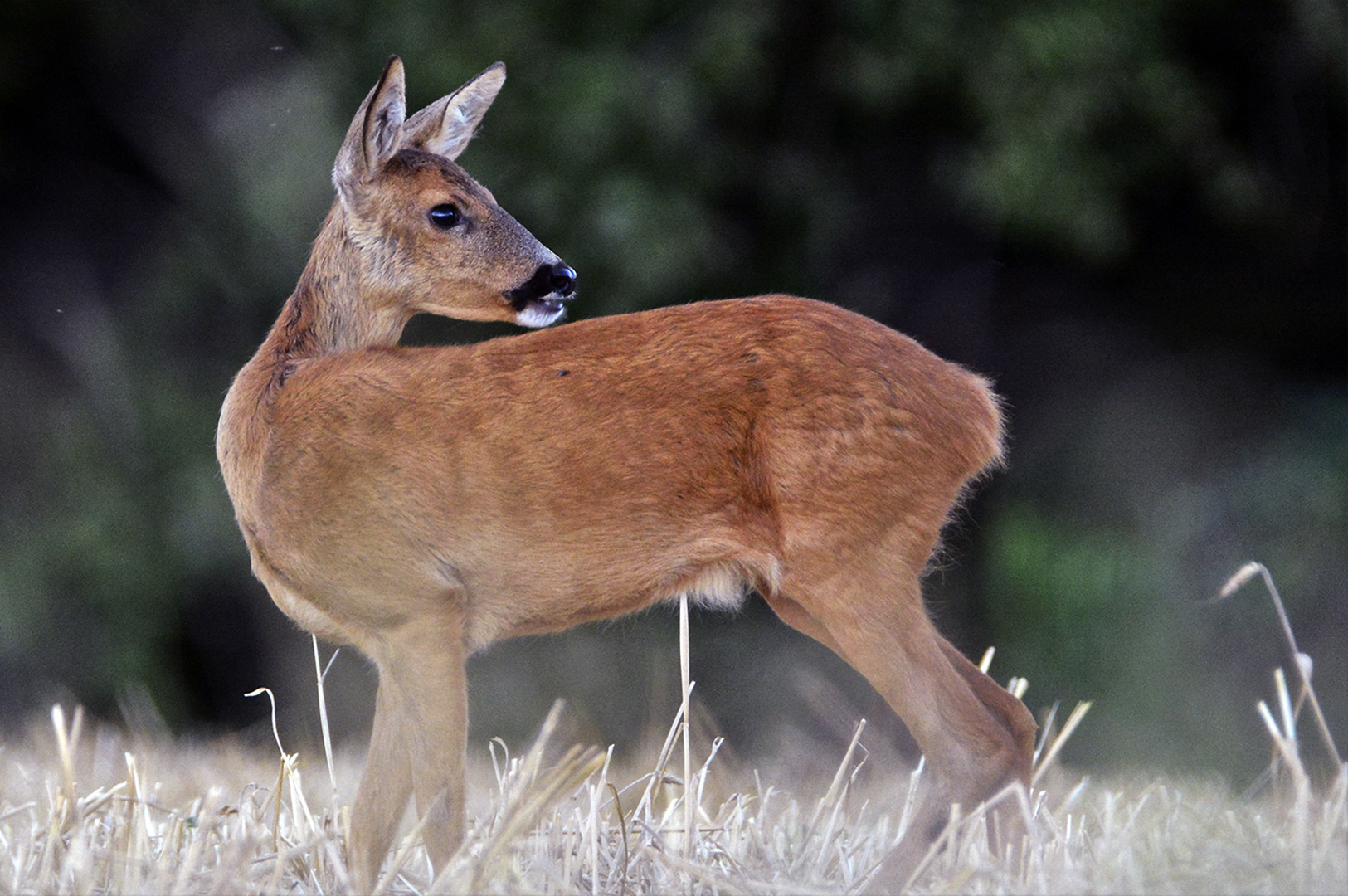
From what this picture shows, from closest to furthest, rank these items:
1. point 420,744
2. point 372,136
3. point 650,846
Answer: point 650,846 < point 420,744 < point 372,136

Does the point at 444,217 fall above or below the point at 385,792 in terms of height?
above

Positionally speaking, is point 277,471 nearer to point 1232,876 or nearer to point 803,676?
point 1232,876

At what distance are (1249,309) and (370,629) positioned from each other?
7.15 meters

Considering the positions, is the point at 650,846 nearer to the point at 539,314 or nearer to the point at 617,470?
the point at 617,470

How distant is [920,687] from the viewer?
426cm

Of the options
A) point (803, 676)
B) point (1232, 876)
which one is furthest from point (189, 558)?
point (1232, 876)

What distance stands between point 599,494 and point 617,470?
87mm

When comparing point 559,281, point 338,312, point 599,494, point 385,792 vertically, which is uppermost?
point 559,281

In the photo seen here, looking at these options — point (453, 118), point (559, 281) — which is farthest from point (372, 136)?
point (559, 281)

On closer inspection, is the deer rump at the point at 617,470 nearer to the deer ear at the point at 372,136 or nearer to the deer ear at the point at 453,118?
the deer ear at the point at 372,136

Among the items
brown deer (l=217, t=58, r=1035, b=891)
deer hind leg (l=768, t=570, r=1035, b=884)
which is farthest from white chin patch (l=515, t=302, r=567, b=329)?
deer hind leg (l=768, t=570, r=1035, b=884)

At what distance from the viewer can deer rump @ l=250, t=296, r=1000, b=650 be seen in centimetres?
429

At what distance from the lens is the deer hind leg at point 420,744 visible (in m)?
4.18

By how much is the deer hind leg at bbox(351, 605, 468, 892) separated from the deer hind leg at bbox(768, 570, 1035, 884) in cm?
95
